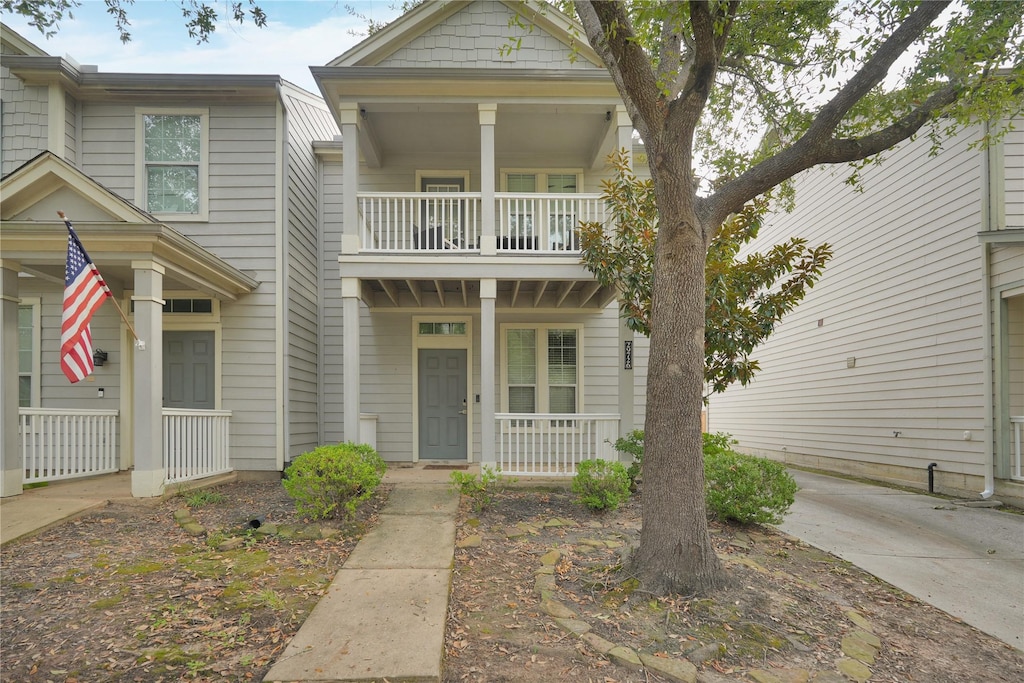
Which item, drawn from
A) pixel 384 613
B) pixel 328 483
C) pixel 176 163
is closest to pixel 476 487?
pixel 328 483

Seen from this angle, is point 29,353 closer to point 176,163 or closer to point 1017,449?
point 176,163

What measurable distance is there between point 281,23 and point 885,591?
→ 8005 mm

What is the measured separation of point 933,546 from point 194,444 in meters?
8.53

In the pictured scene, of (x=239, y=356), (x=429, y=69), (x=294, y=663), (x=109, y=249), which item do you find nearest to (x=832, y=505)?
(x=294, y=663)

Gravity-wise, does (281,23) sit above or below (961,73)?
above

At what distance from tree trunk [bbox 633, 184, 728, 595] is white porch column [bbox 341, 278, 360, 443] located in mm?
4235

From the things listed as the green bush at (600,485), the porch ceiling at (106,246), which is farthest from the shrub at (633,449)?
the porch ceiling at (106,246)

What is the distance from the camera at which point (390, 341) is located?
383 inches

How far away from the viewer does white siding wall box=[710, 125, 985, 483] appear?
8.02 meters

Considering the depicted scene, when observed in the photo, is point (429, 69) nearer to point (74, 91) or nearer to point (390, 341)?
point (390, 341)

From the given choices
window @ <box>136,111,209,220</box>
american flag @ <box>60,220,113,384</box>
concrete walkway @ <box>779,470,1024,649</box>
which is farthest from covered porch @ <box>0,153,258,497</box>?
concrete walkway @ <box>779,470,1024,649</box>

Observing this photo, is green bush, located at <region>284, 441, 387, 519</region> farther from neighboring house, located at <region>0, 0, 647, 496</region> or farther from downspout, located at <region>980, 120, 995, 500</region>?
downspout, located at <region>980, 120, 995, 500</region>

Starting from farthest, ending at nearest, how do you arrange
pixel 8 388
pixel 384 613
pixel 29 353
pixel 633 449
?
pixel 29 353, pixel 633 449, pixel 8 388, pixel 384 613

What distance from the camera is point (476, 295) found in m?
9.44
